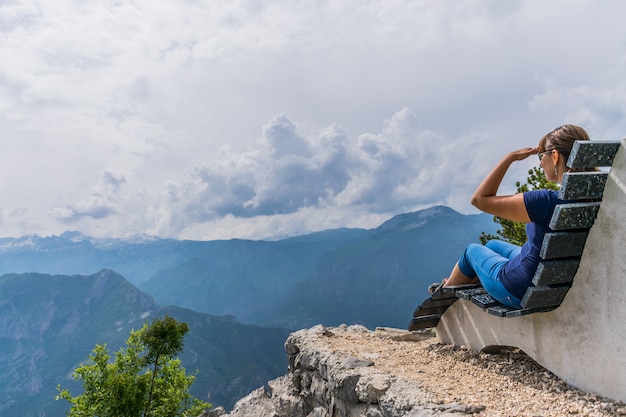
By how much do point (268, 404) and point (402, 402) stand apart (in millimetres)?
7242

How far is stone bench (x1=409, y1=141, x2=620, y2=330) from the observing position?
4.26 m

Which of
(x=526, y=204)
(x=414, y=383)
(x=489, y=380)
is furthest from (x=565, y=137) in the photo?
(x=414, y=383)

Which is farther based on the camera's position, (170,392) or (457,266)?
(170,392)

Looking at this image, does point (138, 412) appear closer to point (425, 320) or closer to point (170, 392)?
point (170, 392)

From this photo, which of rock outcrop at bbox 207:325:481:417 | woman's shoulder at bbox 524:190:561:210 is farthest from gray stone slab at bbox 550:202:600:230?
rock outcrop at bbox 207:325:481:417

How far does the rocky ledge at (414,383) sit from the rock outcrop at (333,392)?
1 cm

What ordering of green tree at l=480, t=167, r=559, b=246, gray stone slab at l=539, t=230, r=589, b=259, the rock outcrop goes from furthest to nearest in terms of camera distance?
1. green tree at l=480, t=167, r=559, b=246
2. the rock outcrop
3. gray stone slab at l=539, t=230, r=589, b=259

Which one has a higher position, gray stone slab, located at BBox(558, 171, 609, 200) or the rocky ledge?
gray stone slab, located at BBox(558, 171, 609, 200)

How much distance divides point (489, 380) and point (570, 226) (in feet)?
8.92

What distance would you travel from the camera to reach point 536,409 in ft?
15.0

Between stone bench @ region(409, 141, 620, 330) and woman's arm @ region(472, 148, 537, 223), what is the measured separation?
0.41 meters

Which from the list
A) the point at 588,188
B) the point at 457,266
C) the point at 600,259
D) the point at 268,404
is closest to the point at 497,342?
Result: the point at 457,266

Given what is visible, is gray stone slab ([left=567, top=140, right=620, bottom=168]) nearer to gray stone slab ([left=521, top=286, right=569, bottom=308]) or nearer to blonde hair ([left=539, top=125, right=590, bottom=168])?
blonde hair ([left=539, top=125, right=590, bottom=168])

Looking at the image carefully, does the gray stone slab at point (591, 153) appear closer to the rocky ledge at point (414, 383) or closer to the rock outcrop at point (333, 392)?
the rocky ledge at point (414, 383)
